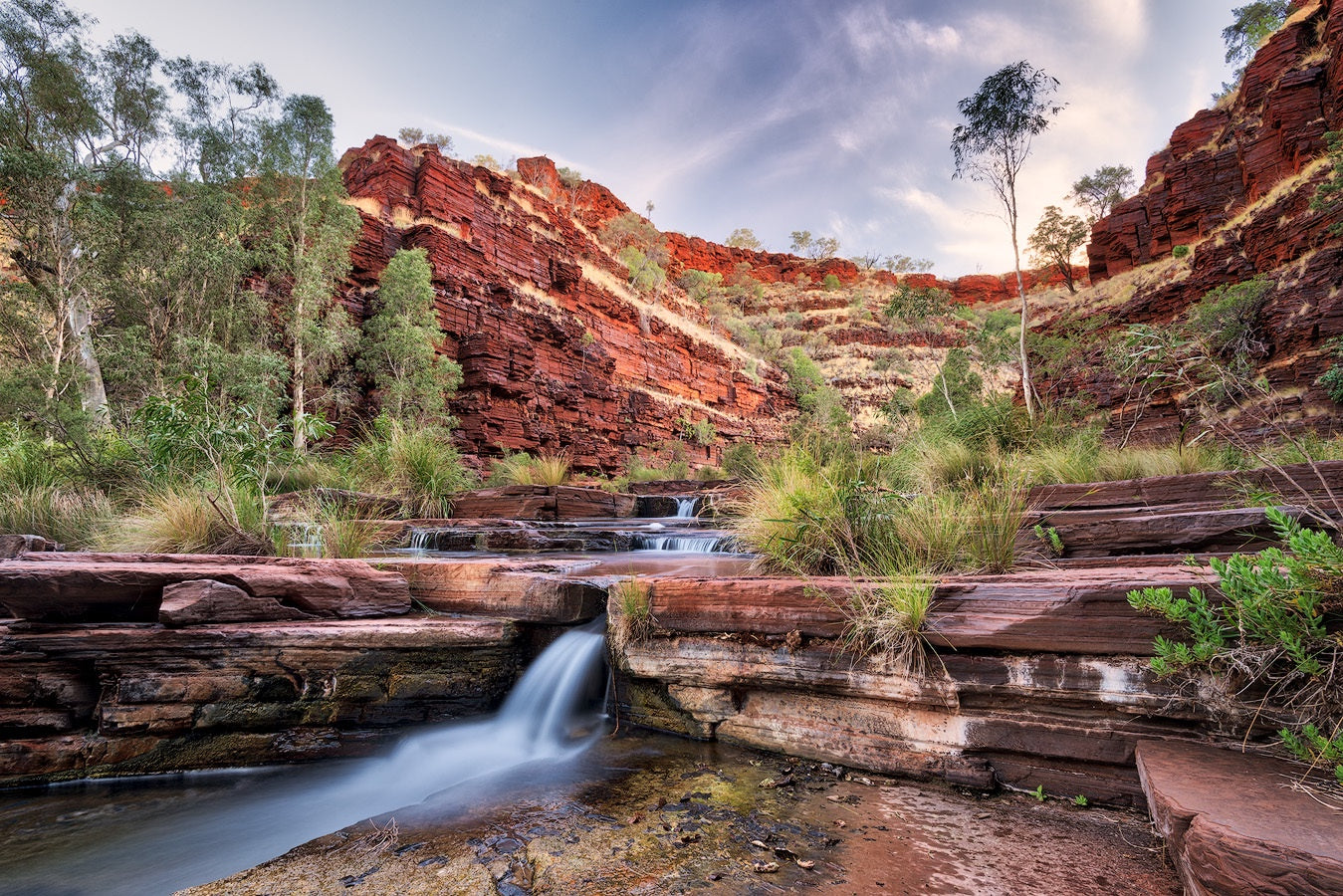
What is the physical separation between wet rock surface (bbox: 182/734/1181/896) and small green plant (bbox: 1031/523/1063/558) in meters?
2.10

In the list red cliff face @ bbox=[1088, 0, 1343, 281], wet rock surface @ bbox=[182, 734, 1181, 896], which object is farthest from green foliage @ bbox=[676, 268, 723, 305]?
wet rock surface @ bbox=[182, 734, 1181, 896]

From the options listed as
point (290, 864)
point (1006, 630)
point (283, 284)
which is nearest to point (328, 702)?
point (290, 864)

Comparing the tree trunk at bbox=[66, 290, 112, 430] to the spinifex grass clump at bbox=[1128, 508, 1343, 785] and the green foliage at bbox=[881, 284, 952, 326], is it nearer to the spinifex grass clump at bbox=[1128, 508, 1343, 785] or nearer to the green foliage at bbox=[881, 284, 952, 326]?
the spinifex grass clump at bbox=[1128, 508, 1343, 785]

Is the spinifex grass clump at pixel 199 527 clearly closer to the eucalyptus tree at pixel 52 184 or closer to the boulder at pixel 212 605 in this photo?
the boulder at pixel 212 605

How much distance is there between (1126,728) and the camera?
2.26 meters

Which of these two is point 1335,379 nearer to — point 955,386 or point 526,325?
point 955,386

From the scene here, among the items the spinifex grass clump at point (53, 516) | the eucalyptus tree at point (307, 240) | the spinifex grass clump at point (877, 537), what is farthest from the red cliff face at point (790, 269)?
the spinifex grass clump at point (877, 537)

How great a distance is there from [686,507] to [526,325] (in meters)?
12.6

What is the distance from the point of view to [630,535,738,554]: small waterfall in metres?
7.56

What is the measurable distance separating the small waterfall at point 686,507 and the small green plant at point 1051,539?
8681mm

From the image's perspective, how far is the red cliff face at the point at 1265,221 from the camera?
14055 millimetres

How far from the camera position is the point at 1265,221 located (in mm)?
17594

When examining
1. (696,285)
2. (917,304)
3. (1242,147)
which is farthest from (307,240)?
(1242,147)

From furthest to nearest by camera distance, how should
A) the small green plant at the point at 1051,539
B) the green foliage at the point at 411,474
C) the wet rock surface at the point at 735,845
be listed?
the green foliage at the point at 411,474 → the small green plant at the point at 1051,539 → the wet rock surface at the point at 735,845
